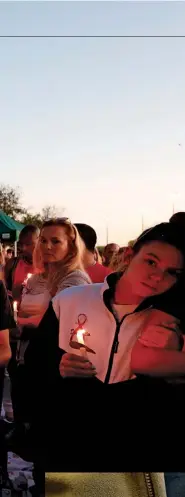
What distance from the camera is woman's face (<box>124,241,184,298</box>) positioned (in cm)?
194

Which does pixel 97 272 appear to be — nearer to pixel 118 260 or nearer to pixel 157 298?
pixel 118 260

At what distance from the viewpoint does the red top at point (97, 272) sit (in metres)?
2.31

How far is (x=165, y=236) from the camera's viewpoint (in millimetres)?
1953

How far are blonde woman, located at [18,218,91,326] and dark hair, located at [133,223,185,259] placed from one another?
312mm

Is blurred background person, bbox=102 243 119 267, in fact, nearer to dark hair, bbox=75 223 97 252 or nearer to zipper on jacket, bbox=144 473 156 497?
dark hair, bbox=75 223 97 252

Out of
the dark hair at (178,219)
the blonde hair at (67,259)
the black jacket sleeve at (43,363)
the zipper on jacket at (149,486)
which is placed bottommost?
the zipper on jacket at (149,486)

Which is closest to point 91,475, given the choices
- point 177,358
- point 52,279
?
point 177,358

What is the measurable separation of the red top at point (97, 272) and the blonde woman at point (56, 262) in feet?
0.18

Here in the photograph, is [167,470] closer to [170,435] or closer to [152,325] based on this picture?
[170,435]

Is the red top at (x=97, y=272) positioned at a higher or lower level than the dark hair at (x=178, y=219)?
lower

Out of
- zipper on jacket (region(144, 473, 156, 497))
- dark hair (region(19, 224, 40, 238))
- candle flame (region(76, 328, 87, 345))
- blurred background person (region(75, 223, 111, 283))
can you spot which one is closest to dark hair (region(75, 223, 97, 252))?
blurred background person (region(75, 223, 111, 283))

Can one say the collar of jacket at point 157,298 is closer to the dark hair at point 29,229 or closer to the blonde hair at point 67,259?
the blonde hair at point 67,259

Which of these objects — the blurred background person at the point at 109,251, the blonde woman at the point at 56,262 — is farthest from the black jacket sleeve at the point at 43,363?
the blurred background person at the point at 109,251

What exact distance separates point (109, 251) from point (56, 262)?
0.56ft
